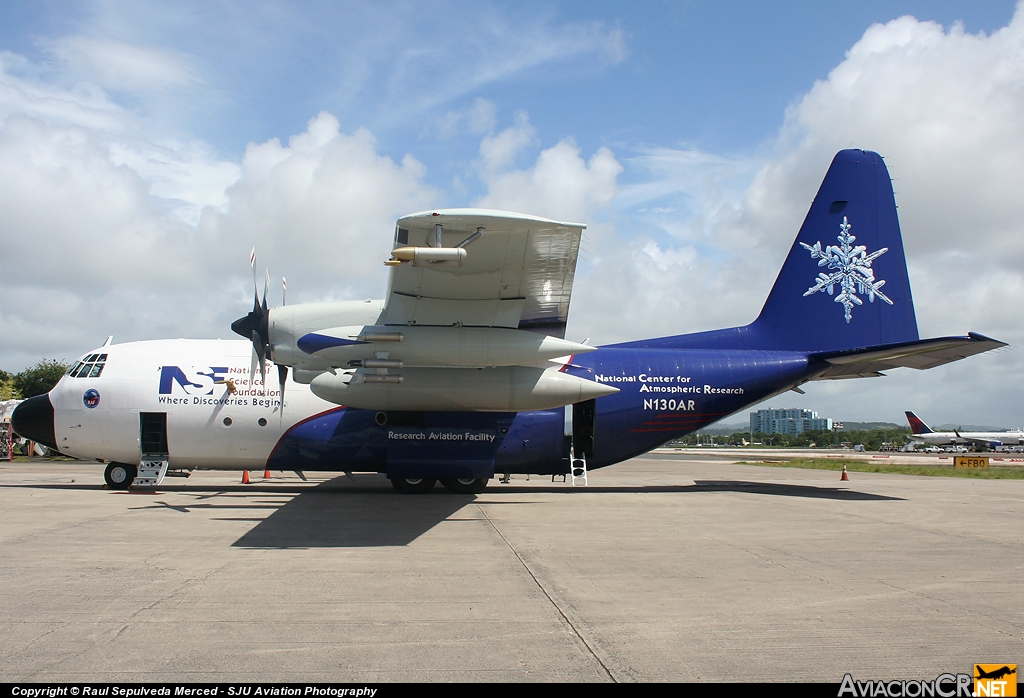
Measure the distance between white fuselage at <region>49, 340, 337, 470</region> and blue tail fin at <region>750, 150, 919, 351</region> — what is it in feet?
36.2

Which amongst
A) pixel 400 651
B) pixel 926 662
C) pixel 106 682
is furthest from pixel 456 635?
pixel 926 662

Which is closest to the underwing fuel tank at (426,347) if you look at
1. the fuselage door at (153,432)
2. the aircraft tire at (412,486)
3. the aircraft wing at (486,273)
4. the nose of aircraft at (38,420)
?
the aircraft wing at (486,273)

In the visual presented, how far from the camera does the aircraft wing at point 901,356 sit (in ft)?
42.1

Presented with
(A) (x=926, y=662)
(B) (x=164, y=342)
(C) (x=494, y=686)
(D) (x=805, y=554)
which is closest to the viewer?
(C) (x=494, y=686)

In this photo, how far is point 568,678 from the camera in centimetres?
411

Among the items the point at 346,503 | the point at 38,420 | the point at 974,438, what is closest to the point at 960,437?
the point at 974,438

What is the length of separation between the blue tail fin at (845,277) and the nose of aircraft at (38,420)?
16.4 metres

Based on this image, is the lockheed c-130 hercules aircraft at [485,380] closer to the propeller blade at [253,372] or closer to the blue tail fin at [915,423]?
→ the propeller blade at [253,372]

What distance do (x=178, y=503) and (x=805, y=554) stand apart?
36.8 feet

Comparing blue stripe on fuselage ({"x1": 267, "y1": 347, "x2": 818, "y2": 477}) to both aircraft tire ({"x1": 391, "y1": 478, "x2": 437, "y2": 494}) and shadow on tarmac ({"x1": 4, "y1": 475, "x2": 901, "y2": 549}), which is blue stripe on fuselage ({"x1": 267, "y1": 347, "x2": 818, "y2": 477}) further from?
shadow on tarmac ({"x1": 4, "y1": 475, "x2": 901, "y2": 549})

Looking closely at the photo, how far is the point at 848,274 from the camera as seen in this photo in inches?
617

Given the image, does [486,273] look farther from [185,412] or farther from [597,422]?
[185,412]

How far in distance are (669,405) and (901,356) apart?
4958 millimetres

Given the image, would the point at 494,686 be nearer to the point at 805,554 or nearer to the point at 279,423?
the point at 805,554
